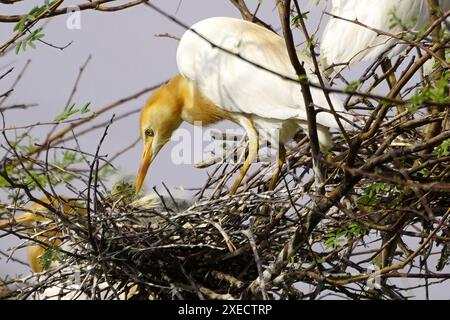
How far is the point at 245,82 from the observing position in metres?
3.62

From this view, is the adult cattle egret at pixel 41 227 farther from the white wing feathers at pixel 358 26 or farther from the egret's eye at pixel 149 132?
the white wing feathers at pixel 358 26

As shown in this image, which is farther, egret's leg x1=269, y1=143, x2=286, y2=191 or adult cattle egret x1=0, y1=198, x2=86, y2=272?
egret's leg x1=269, y1=143, x2=286, y2=191

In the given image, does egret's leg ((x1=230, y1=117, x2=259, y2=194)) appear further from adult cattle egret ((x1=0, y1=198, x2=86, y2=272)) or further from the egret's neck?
adult cattle egret ((x1=0, y1=198, x2=86, y2=272))

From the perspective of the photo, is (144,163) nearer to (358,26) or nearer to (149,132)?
(149,132)

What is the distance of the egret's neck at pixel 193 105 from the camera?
3986mm

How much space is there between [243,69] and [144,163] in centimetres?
66

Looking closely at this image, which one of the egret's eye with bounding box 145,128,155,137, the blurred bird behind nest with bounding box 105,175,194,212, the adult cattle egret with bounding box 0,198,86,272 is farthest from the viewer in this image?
the egret's eye with bounding box 145,128,155,137

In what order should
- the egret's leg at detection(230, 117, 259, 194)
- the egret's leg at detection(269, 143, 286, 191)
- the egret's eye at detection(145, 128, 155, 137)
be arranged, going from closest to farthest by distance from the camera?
1. the egret's leg at detection(269, 143, 286, 191)
2. the egret's leg at detection(230, 117, 259, 194)
3. the egret's eye at detection(145, 128, 155, 137)

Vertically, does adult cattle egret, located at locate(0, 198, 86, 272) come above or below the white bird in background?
below

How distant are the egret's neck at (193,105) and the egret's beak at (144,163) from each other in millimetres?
196

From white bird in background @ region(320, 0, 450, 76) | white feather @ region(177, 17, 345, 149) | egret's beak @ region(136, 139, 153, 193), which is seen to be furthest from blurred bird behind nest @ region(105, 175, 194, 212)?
white bird in background @ region(320, 0, 450, 76)

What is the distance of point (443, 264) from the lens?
3227mm

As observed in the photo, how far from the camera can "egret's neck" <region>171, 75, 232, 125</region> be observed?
157 inches

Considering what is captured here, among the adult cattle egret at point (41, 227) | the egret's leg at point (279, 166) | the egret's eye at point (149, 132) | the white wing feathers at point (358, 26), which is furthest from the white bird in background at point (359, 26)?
the adult cattle egret at point (41, 227)
